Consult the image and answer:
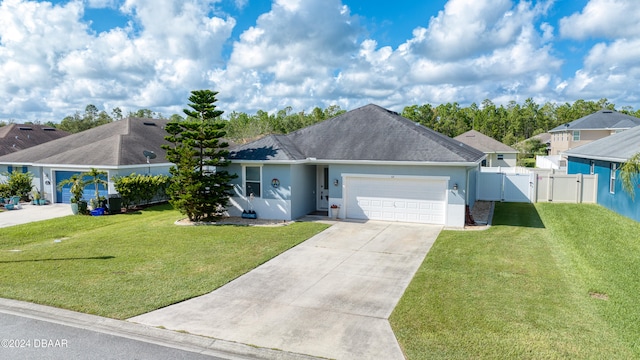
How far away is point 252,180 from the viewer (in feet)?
57.9

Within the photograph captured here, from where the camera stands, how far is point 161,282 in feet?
31.3

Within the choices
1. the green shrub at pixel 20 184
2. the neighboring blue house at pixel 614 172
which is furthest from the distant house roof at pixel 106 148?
the neighboring blue house at pixel 614 172

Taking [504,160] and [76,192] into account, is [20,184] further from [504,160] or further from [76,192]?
[504,160]

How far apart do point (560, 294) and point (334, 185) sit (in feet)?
33.7

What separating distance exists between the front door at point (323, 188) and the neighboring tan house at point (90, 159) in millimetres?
9583

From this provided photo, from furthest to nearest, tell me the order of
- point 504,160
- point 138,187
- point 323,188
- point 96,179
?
1. point 504,160
2. point 138,187
3. point 96,179
4. point 323,188

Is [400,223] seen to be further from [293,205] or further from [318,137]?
[318,137]

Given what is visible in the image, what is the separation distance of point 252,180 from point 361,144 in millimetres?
4901

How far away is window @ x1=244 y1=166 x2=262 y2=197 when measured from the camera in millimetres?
17531

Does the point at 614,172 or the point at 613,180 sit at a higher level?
the point at 614,172

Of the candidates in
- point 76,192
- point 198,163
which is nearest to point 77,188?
point 76,192

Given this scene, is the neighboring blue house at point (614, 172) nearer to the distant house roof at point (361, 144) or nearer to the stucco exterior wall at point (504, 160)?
the distant house roof at point (361, 144)

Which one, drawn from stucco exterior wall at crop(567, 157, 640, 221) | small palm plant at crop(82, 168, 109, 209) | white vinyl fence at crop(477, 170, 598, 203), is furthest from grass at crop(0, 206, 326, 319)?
stucco exterior wall at crop(567, 157, 640, 221)

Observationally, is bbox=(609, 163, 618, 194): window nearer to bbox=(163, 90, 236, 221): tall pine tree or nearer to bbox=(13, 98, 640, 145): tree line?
bbox=(163, 90, 236, 221): tall pine tree
